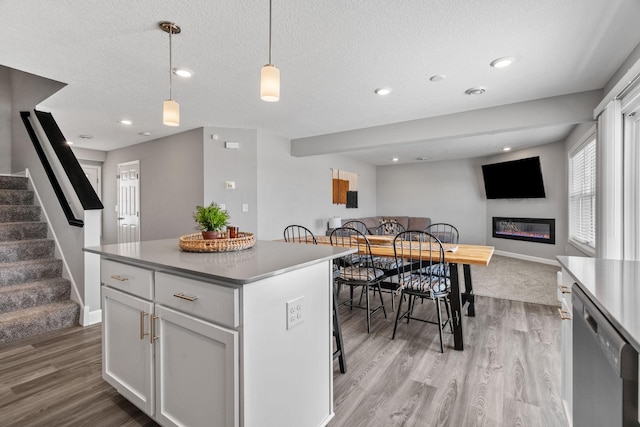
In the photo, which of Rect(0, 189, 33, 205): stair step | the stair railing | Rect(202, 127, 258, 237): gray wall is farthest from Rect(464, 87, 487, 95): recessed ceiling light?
Rect(0, 189, 33, 205): stair step

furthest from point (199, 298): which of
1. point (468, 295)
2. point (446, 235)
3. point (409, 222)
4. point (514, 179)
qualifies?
point (409, 222)

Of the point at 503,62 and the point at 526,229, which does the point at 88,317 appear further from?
the point at 526,229

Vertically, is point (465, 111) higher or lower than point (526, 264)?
higher

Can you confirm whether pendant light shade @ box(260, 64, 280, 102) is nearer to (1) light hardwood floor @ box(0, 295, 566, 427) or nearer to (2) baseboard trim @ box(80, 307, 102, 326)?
(1) light hardwood floor @ box(0, 295, 566, 427)

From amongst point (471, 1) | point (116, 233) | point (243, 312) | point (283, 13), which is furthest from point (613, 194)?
point (116, 233)

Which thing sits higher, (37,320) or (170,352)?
(170,352)

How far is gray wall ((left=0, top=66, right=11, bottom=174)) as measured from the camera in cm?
450

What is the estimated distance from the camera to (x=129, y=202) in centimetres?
599

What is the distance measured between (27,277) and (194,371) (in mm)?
3077

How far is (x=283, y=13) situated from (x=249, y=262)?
5.13 feet

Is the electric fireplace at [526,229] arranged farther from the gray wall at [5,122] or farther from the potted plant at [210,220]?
the gray wall at [5,122]

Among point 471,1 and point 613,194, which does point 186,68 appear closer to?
point 471,1

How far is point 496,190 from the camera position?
286 inches

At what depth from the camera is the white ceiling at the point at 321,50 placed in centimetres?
189
